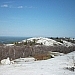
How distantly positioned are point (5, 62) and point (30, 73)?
9.47m

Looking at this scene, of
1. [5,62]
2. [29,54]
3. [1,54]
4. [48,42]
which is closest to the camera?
[5,62]

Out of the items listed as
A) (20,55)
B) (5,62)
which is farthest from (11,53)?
(5,62)

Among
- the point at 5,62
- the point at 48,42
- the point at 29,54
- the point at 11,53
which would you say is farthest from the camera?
the point at 48,42

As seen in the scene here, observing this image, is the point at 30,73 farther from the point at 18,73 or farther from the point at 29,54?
the point at 29,54

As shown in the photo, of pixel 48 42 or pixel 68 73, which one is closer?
pixel 68 73

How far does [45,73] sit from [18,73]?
2.76 m

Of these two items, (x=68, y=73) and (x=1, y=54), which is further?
(x=1, y=54)

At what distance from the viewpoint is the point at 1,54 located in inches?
1502

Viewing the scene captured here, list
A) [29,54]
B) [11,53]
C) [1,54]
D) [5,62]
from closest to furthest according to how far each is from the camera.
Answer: [5,62]
[1,54]
[11,53]
[29,54]

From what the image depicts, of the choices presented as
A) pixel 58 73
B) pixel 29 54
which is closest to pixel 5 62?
pixel 58 73

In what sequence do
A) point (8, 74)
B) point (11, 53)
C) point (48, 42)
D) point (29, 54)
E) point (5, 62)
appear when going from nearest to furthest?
point (8, 74) < point (5, 62) < point (11, 53) < point (29, 54) < point (48, 42)

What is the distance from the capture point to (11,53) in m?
41.0

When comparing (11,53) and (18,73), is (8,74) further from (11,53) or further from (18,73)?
(11,53)

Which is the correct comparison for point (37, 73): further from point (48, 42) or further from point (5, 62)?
point (48, 42)
